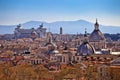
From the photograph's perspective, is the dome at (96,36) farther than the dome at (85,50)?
Yes

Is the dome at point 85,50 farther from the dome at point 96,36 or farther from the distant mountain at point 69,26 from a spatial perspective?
the distant mountain at point 69,26

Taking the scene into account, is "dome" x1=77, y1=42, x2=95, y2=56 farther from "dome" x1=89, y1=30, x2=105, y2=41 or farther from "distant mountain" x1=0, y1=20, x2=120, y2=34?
"distant mountain" x1=0, y1=20, x2=120, y2=34

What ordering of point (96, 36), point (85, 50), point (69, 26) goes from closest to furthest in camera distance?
1. point (85, 50)
2. point (96, 36)
3. point (69, 26)

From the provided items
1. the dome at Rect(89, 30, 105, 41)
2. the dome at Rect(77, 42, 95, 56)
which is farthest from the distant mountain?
the dome at Rect(77, 42, 95, 56)

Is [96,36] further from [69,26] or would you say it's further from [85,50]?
[69,26]

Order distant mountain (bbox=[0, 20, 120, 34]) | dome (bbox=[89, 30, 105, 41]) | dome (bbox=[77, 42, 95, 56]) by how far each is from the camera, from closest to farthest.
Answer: dome (bbox=[77, 42, 95, 56])
dome (bbox=[89, 30, 105, 41])
distant mountain (bbox=[0, 20, 120, 34])

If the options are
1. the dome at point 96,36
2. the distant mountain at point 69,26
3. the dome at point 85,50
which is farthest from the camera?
the distant mountain at point 69,26

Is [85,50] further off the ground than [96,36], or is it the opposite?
[96,36]

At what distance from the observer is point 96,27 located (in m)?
36.3

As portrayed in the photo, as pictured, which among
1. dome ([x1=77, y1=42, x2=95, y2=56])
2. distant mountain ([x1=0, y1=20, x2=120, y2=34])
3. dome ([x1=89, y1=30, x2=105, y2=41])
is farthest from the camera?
distant mountain ([x1=0, y1=20, x2=120, y2=34])

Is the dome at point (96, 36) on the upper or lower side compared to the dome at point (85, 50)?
upper

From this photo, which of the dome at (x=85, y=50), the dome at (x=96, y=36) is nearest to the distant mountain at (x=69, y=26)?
the dome at (x=96, y=36)

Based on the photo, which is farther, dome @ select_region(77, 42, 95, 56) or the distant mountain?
the distant mountain

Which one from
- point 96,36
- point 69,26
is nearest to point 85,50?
point 96,36
